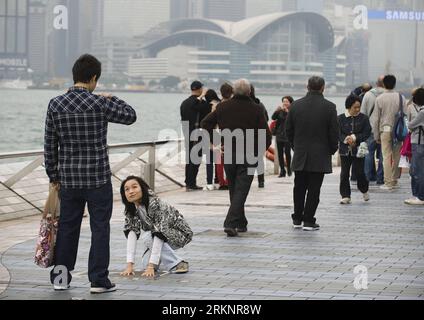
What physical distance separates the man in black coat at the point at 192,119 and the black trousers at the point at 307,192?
5.05 metres

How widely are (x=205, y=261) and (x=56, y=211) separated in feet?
6.49

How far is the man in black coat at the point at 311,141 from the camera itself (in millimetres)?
12195

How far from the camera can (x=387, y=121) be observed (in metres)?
16.9

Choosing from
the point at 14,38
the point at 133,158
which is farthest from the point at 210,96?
the point at 14,38

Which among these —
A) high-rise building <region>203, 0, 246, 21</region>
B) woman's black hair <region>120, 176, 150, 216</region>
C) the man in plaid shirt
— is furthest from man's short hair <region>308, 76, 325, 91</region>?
high-rise building <region>203, 0, 246, 21</region>

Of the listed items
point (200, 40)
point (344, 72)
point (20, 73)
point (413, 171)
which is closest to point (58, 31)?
point (20, 73)

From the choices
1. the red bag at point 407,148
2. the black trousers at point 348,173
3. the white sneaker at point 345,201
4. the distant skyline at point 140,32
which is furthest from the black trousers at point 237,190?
the distant skyline at point 140,32

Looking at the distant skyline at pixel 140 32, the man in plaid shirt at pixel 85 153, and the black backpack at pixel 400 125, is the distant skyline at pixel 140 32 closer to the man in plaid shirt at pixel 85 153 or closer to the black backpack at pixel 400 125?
the black backpack at pixel 400 125

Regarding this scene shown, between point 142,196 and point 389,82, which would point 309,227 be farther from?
point 389,82

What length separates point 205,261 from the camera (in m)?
9.92

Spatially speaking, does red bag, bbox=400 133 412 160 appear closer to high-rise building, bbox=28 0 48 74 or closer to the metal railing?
the metal railing

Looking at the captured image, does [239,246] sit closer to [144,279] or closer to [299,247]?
[299,247]

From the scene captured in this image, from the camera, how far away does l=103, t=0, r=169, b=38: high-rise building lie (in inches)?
5472

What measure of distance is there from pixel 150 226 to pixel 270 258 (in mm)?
1550
